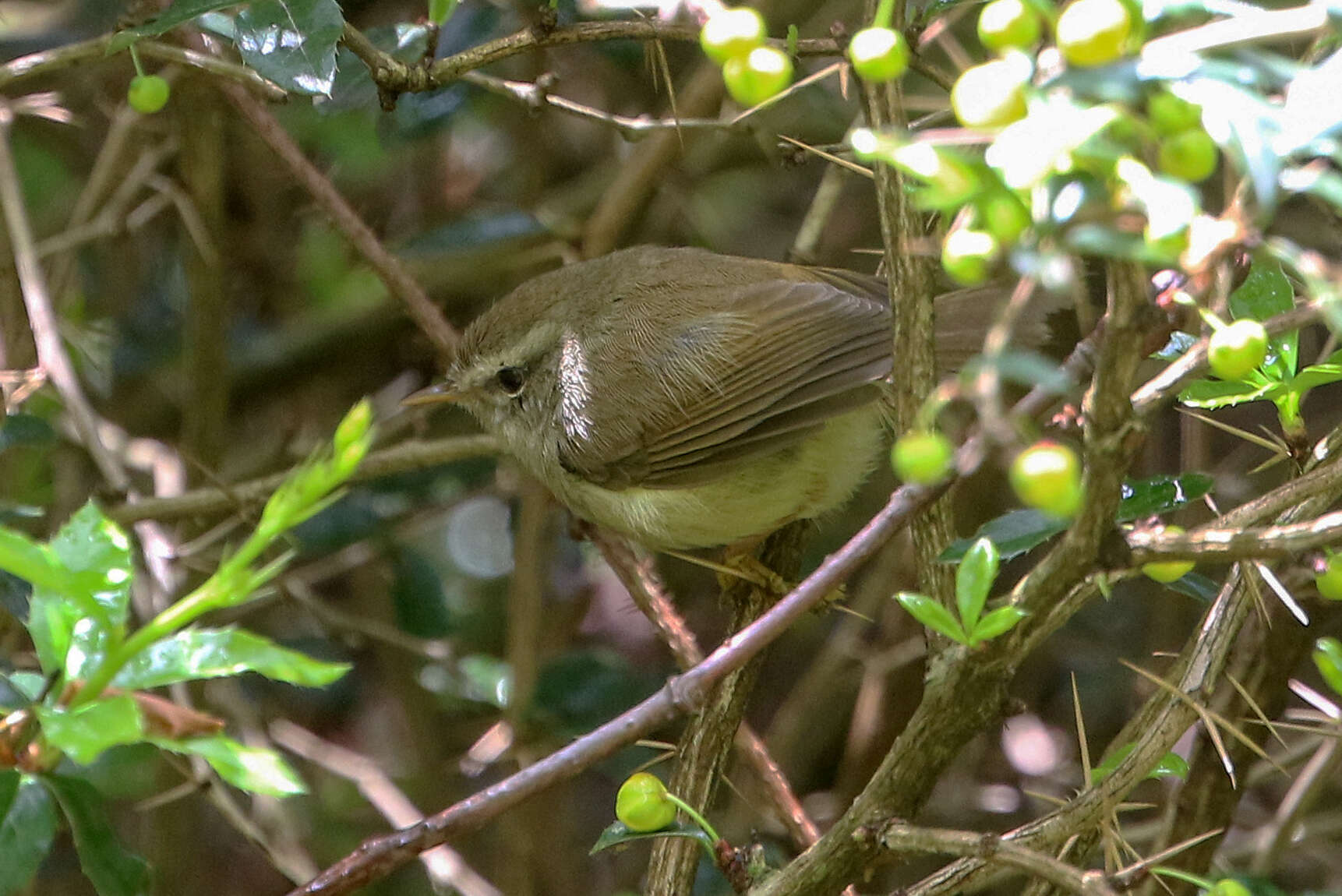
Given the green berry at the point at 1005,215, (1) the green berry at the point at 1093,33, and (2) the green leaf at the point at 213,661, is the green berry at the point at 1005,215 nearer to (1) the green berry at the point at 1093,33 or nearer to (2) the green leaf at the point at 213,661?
(1) the green berry at the point at 1093,33

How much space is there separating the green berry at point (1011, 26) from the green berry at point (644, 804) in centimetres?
95

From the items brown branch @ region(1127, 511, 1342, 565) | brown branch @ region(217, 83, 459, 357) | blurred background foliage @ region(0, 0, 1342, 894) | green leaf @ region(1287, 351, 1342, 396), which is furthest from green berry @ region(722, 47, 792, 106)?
blurred background foliage @ region(0, 0, 1342, 894)

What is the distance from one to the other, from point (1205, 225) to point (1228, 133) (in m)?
0.07

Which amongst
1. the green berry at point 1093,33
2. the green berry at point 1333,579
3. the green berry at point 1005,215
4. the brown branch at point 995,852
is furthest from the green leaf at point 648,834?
the green berry at point 1093,33

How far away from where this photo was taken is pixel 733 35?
117 centimetres

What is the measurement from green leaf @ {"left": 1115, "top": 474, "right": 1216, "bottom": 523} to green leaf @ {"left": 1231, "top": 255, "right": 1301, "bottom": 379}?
0.62ft

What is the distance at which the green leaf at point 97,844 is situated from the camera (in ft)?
5.22

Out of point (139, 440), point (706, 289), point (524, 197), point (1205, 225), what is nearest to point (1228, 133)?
point (1205, 225)

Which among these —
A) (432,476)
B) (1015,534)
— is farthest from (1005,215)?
(432,476)

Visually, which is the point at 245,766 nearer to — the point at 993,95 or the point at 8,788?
the point at 8,788

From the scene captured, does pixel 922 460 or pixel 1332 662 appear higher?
pixel 922 460

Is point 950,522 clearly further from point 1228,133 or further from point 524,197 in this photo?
point 524,197

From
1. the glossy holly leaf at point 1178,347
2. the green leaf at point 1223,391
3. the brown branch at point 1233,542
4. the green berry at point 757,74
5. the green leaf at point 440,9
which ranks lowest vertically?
the green leaf at point 1223,391

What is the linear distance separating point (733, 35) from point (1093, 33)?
36cm
